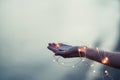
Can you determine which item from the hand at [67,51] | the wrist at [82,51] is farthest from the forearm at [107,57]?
the hand at [67,51]

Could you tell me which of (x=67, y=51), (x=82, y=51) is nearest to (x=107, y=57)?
(x=82, y=51)

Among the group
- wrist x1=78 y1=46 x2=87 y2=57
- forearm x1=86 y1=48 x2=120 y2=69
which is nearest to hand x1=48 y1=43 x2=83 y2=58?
wrist x1=78 y1=46 x2=87 y2=57

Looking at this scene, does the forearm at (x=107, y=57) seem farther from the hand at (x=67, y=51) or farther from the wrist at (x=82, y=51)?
the hand at (x=67, y=51)

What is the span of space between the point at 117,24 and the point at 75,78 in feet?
44.6

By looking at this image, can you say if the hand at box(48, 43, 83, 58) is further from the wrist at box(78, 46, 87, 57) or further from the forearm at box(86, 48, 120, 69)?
the forearm at box(86, 48, 120, 69)

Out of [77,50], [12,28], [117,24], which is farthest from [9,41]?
[77,50]

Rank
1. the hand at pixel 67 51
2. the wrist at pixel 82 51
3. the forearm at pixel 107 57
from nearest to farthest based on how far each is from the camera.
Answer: the forearm at pixel 107 57
the wrist at pixel 82 51
the hand at pixel 67 51

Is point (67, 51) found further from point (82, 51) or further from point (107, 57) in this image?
point (107, 57)

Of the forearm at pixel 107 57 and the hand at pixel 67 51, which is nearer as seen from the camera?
the forearm at pixel 107 57

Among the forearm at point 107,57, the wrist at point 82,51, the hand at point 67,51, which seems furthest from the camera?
the hand at point 67,51

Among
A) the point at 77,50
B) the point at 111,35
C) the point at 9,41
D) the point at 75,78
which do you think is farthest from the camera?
the point at 75,78

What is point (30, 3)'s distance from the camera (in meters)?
22.3

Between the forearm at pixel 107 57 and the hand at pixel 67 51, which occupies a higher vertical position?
the forearm at pixel 107 57

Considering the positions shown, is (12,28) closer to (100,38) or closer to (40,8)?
(40,8)
